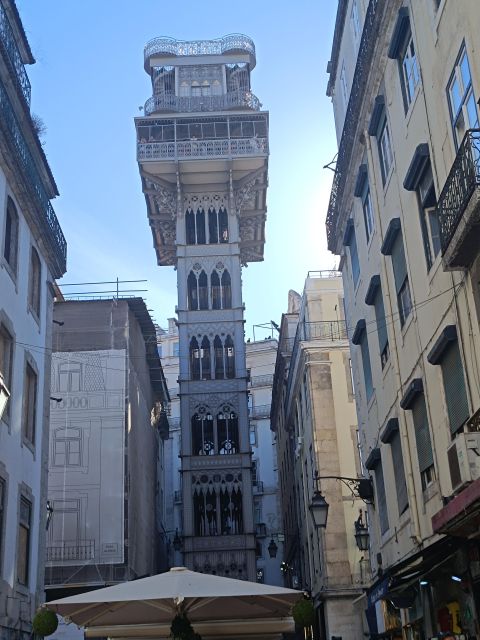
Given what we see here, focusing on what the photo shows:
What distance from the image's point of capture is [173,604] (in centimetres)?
1091

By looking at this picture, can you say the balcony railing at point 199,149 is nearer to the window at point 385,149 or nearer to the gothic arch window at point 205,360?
the gothic arch window at point 205,360

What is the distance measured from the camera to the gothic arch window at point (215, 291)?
48344 mm

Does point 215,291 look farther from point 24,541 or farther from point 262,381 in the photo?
point 24,541

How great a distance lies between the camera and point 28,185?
20.0 metres

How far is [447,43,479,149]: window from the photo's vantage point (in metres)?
10.9

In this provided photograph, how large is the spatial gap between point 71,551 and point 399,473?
19.5 m

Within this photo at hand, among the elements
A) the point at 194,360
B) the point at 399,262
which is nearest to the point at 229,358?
the point at 194,360

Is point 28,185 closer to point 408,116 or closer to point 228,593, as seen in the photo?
point 408,116

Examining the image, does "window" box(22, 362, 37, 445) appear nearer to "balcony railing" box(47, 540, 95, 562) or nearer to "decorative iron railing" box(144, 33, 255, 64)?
"balcony railing" box(47, 540, 95, 562)

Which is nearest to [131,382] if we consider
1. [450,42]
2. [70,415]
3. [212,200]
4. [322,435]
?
[70,415]

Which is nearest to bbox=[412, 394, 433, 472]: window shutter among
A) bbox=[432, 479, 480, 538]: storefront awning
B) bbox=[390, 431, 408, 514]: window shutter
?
bbox=[390, 431, 408, 514]: window shutter

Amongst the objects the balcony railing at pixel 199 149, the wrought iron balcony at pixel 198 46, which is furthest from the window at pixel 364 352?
the wrought iron balcony at pixel 198 46

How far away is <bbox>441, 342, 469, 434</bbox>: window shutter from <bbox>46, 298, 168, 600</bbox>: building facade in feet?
66.1

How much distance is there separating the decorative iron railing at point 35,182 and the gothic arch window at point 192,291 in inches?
943
